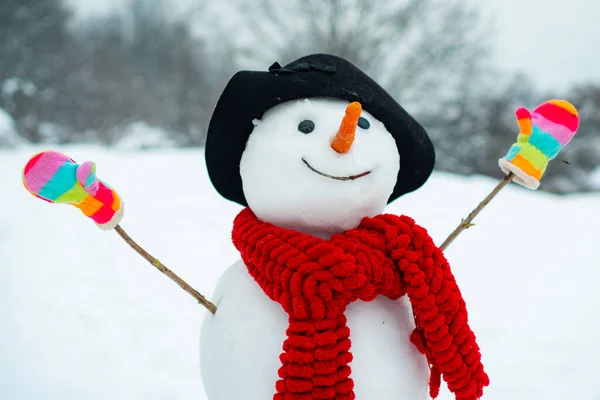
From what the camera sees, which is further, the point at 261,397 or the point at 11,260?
the point at 11,260

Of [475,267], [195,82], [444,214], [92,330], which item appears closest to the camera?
[92,330]

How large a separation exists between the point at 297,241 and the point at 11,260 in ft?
5.77

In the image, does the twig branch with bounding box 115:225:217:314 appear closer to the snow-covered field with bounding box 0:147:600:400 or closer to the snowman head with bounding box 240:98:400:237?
the snowman head with bounding box 240:98:400:237

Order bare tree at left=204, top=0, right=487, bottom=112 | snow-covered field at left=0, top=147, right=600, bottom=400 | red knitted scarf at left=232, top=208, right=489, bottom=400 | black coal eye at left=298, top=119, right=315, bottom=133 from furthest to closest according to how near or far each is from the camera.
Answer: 1. bare tree at left=204, top=0, right=487, bottom=112
2. snow-covered field at left=0, top=147, right=600, bottom=400
3. black coal eye at left=298, top=119, right=315, bottom=133
4. red knitted scarf at left=232, top=208, right=489, bottom=400

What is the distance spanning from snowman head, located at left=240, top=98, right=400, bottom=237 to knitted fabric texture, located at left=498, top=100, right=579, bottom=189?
0.23m

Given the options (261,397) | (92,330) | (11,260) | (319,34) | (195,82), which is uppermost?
(195,82)

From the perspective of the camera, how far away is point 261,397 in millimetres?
757

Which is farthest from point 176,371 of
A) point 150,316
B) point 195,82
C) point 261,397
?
point 195,82

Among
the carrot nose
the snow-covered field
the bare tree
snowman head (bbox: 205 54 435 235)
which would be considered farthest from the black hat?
the bare tree

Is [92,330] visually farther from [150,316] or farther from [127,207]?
[127,207]

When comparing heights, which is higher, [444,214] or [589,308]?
[444,214]

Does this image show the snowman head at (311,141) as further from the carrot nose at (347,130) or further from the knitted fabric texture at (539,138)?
the knitted fabric texture at (539,138)

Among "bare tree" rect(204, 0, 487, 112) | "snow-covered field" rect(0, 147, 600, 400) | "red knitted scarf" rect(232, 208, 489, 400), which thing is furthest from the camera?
"bare tree" rect(204, 0, 487, 112)

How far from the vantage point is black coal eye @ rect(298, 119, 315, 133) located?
819 millimetres
